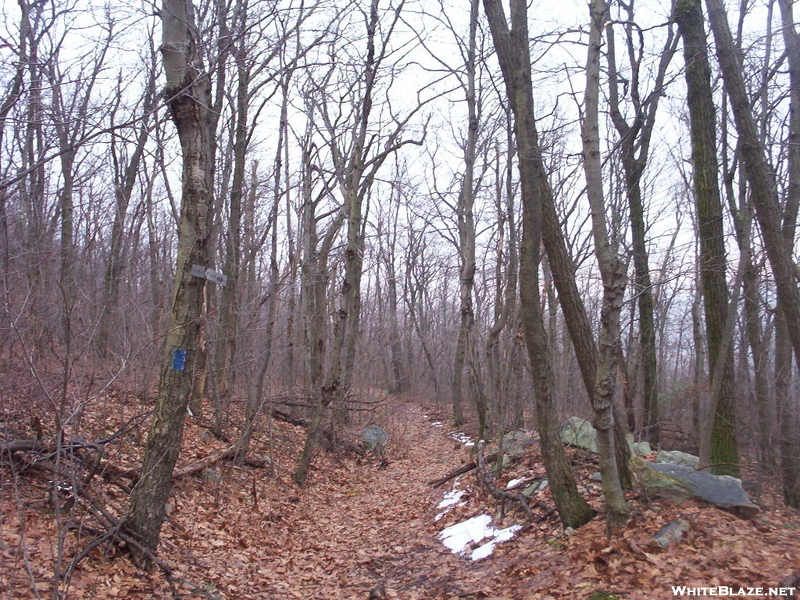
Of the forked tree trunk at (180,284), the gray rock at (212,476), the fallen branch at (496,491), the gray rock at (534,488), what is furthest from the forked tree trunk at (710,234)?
the gray rock at (212,476)

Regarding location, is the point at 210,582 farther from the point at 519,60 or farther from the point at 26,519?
the point at 519,60

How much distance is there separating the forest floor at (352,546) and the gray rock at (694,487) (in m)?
0.14

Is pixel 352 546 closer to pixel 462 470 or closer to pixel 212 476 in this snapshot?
pixel 212 476

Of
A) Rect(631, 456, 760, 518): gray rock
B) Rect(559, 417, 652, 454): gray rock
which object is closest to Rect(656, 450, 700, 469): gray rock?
Rect(559, 417, 652, 454): gray rock

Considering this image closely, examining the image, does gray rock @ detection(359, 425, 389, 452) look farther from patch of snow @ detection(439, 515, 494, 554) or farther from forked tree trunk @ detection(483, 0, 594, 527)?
forked tree trunk @ detection(483, 0, 594, 527)

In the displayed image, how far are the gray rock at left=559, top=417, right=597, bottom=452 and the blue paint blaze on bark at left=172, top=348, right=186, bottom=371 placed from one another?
17.7 feet

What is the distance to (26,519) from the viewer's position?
4844 mm

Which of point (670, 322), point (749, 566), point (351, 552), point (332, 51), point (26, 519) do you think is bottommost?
point (351, 552)

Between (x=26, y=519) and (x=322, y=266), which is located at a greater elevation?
(x=322, y=266)

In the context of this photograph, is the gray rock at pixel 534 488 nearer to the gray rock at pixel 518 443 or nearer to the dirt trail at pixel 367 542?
the dirt trail at pixel 367 542

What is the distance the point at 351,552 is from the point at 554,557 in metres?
2.55

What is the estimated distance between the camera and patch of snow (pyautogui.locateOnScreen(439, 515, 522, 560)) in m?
6.26

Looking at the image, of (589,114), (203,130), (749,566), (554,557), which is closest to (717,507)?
(749,566)

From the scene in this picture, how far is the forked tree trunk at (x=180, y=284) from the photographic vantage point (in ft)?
16.4
